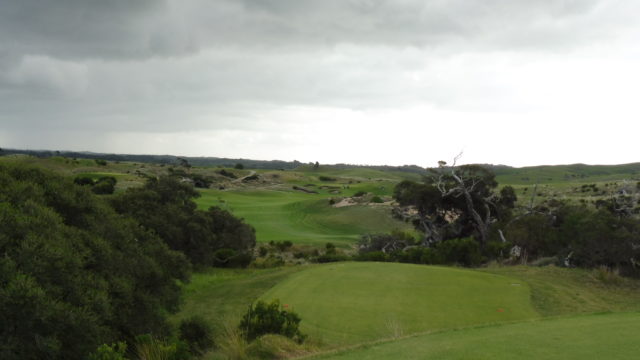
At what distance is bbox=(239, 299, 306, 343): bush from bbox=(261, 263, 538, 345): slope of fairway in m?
0.81

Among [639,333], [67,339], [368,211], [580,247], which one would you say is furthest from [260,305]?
[368,211]

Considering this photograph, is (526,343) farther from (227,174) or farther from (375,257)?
(227,174)

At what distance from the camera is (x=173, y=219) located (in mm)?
26688

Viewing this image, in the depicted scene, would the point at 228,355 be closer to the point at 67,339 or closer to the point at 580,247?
the point at 67,339

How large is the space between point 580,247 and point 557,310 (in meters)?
9.00

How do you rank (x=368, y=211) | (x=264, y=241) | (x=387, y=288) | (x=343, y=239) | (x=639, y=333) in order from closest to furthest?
(x=639, y=333), (x=387, y=288), (x=264, y=241), (x=343, y=239), (x=368, y=211)

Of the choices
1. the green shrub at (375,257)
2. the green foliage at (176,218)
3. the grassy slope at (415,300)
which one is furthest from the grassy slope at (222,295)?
the green shrub at (375,257)

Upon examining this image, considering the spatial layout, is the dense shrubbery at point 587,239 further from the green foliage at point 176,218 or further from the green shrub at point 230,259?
the green foliage at point 176,218

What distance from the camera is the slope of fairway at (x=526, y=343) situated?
691 centimetres

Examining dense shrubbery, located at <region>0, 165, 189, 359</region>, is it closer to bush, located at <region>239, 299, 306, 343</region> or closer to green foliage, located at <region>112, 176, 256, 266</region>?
bush, located at <region>239, 299, 306, 343</region>

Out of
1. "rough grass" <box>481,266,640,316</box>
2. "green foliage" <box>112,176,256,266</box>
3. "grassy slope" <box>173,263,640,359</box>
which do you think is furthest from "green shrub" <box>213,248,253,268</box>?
"rough grass" <box>481,266,640,316</box>

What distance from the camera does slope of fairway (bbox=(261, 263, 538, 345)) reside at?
37.4 ft

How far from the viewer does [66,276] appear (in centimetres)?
859

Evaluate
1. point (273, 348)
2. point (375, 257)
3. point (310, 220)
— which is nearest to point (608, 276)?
point (375, 257)
